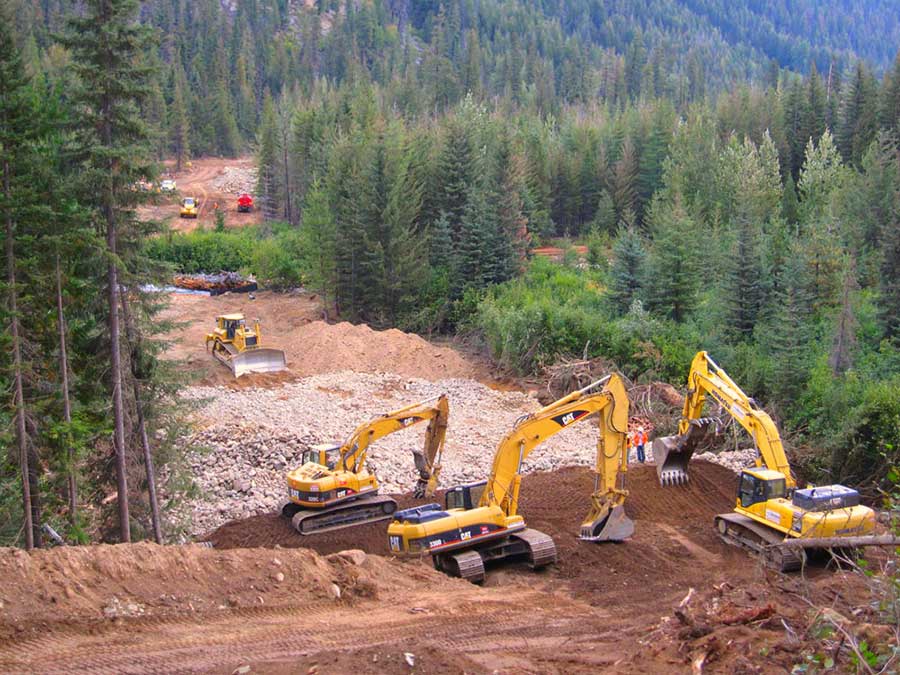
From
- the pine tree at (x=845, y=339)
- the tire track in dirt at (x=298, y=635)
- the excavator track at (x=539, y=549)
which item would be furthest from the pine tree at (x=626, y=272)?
the tire track in dirt at (x=298, y=635)

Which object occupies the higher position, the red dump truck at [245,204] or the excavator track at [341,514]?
the excavator track at [341,514]

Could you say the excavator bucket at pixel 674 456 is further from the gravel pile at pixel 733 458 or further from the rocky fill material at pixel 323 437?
the rocky fill material at pixel 323 437

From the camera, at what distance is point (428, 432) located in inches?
739

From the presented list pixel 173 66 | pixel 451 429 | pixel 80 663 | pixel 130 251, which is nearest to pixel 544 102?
pixel 173 66

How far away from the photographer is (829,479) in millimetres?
21062

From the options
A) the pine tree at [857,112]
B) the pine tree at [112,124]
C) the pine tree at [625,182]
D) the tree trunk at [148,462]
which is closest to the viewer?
the pine tree at [112,124]

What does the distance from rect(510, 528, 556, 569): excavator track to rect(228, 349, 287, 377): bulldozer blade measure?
59.4ft

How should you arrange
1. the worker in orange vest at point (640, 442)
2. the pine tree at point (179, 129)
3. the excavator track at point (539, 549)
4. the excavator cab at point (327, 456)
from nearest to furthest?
the excavator track at point (539, 549)
the excavator cab at point (327, 456)
the worker in orange vest at point (640, 442)
the pine tree at point (179, 129)

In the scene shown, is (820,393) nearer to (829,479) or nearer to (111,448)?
(829,479)

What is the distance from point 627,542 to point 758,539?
236 centimetres

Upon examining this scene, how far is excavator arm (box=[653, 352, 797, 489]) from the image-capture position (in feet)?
53.5

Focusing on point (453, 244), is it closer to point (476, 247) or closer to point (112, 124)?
point (476, 247)

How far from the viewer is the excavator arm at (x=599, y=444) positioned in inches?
614

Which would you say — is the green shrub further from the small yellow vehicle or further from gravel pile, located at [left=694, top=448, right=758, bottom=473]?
gravel pile, located at [left=694, top=448, right=758, bottom=473]
